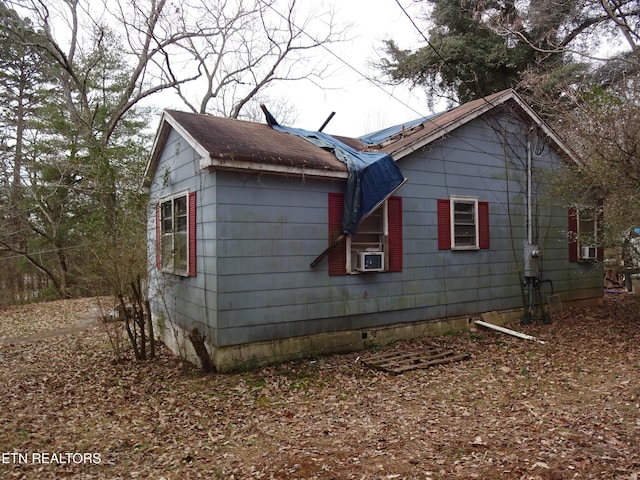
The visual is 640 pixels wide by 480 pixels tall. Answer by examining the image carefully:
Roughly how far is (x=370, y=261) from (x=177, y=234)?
3676 mm

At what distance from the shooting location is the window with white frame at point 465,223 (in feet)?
30.0

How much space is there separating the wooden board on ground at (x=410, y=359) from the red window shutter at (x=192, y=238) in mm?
3288

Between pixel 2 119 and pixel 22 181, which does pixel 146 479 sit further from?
pixel 2 119

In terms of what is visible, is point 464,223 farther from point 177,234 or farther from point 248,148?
point 177,234

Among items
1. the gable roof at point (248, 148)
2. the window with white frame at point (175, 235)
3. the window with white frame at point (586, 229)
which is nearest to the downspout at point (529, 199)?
the window with white frame at point (586, 229)

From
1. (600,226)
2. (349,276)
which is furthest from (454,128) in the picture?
(600,226)

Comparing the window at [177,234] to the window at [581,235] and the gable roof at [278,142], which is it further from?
the window at [581,235]

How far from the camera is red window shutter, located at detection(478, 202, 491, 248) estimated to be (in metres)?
9.33

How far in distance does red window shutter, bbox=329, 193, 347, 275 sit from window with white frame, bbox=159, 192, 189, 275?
2.54 meters

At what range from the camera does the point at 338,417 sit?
193 inches

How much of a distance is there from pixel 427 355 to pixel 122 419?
4754 mm

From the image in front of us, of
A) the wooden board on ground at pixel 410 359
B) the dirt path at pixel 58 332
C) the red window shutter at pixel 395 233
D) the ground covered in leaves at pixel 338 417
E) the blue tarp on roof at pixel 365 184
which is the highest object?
the blue tarp on roof at pixel 365 184

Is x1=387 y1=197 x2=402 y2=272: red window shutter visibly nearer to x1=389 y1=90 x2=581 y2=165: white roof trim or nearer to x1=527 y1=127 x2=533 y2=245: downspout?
x1=389 y1=90 x2=581 y2=165: white roof trim

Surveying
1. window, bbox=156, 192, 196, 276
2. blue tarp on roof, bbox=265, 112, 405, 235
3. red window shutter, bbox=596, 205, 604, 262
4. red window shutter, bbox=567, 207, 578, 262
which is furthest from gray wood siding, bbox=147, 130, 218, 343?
red window shutter, bbox=567, 207, 578, 262
